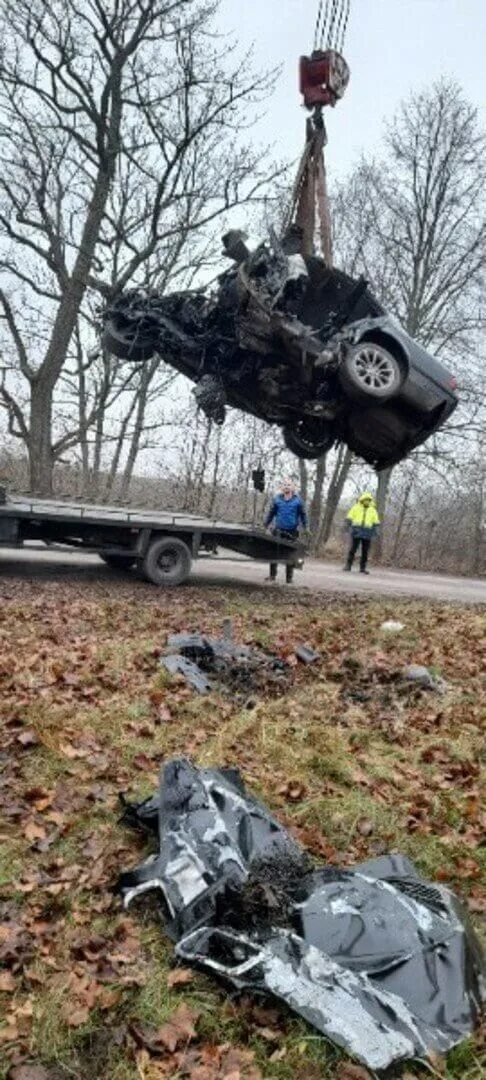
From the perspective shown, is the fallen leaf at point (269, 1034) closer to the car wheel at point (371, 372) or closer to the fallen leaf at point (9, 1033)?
the fallen leaf at point (9, 1033)

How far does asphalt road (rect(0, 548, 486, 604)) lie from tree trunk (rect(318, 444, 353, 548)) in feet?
24.5

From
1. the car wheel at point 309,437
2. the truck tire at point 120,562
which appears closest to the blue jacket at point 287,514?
the truck tire at point 120,562

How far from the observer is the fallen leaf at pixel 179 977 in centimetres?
275

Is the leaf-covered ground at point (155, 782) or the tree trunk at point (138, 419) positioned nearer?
the leaf-covered ground at point (155, 782)

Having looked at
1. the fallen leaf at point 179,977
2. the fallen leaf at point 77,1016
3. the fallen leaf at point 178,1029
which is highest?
the fallen leaf at point 179,977

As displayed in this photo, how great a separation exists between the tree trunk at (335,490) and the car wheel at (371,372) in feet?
46.5

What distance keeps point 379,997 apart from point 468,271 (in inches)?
909

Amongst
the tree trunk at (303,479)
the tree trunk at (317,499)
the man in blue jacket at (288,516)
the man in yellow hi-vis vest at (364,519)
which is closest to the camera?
the man in blue jacket at (288,516)

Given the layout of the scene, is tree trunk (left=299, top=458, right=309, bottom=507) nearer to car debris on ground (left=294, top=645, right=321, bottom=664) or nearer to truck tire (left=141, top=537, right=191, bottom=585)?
truck tire (left=141, top=537, right=191, bottom=585)

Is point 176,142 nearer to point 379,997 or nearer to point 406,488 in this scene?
point 406,488

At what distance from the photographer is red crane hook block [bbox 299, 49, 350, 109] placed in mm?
8352

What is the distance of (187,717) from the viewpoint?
5.47 metres

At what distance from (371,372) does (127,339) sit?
10.0ft

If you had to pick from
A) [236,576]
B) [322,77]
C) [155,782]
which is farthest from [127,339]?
[155,782]
